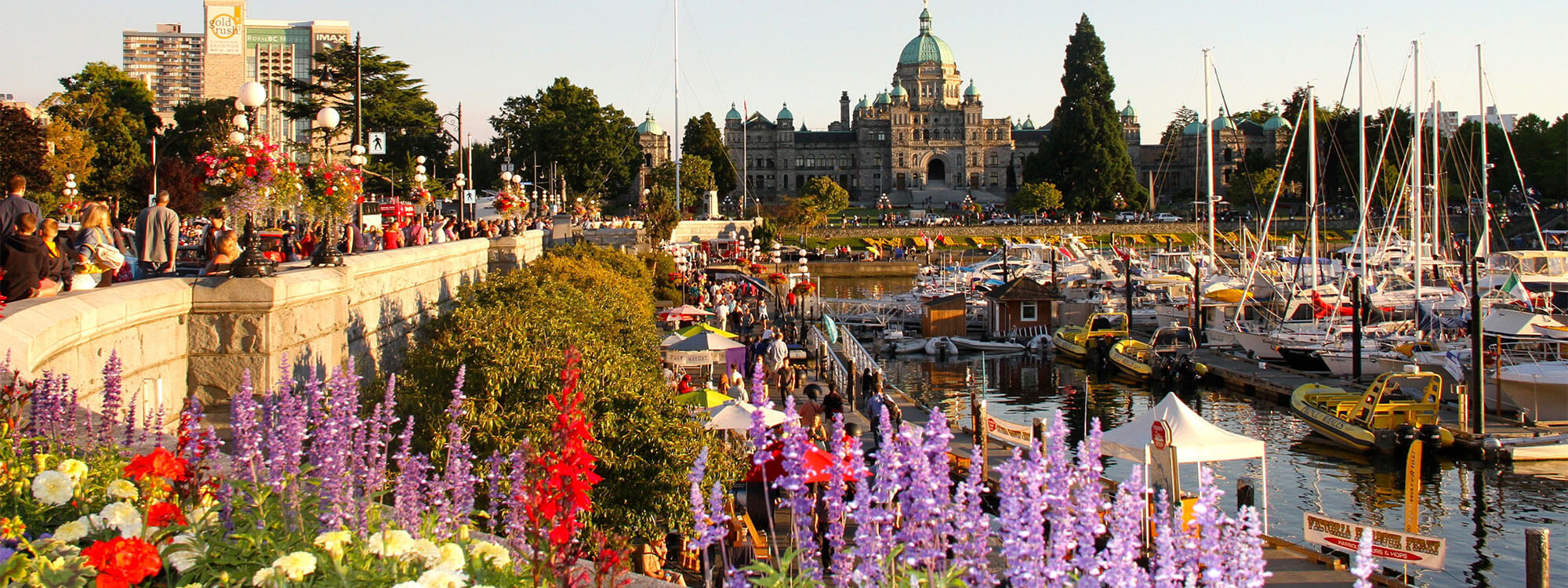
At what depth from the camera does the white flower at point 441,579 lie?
3.95m

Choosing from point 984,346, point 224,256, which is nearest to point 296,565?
point 224,256

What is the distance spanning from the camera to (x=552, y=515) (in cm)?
408

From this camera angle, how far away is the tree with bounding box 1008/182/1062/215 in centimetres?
11038

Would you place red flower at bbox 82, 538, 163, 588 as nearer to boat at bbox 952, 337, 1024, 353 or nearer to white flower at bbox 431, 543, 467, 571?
white flower at bbox 431, 543, 467, 571

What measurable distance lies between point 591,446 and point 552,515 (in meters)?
7.14

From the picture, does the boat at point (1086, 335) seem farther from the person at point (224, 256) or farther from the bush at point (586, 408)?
the person at point (224, 256)

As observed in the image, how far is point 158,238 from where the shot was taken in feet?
41.2

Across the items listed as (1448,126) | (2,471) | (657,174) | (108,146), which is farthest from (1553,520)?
A: (657,174)

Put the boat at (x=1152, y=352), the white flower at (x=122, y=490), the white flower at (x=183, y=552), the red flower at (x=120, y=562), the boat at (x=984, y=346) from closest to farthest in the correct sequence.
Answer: the red flower at (x=120, y=562)
the white flower at (x=183, y=552)
the white flower at (x=122, y=490)
the boat at (x=1152, y=352)
the boat at (x=984, y=346)

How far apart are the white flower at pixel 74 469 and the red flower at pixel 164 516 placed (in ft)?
2.18

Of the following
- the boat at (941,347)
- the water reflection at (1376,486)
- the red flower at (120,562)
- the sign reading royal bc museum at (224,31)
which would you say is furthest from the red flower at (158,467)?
the sign reading royal bc museum at (224,31)

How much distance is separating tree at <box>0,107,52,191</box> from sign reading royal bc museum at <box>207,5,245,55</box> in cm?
11207

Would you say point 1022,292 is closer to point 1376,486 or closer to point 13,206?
point 1376,486

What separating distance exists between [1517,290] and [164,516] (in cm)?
4180
